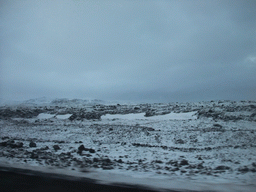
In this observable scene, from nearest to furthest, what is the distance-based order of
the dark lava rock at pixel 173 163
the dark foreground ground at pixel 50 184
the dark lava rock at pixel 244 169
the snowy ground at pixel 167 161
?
the dark foreground ground at pixel 50 184
the snowy ground at pixel 167 161
the dark lava rock at pixel 244 169
the dark lava rock at pixel 173 163

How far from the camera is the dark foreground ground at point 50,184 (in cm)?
310

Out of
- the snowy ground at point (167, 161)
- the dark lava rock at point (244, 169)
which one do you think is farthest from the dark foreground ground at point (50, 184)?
the dark lava rock at point (244, 169)

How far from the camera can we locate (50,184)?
3.32m

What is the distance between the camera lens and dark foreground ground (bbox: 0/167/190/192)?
310 cm

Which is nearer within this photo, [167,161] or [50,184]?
[50,184]

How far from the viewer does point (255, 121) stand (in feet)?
40.4

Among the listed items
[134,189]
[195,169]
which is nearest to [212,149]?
[195,169]

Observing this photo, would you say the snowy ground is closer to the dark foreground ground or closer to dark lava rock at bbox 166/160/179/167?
dark lava rock at bbox 166/160/179/167

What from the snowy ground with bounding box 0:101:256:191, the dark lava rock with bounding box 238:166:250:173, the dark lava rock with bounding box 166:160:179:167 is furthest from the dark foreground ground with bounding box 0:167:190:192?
the dark lava rock with bounding box 238:166:250:173

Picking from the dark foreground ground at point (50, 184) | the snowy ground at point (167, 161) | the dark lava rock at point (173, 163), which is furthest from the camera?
the dark lava rock at point (173, 163)

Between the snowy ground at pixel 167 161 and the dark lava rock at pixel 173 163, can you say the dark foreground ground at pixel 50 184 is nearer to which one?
the snowy ground at pixel 167 161

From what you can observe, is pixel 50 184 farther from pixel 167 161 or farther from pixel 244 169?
pixel 244 169

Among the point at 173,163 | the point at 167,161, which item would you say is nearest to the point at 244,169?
the point at 173,163

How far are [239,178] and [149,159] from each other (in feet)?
9.03
